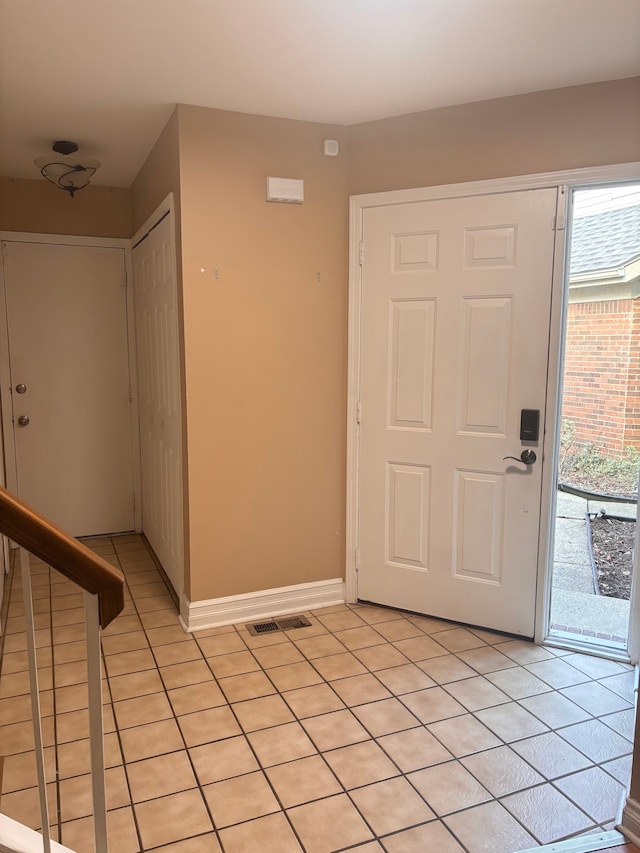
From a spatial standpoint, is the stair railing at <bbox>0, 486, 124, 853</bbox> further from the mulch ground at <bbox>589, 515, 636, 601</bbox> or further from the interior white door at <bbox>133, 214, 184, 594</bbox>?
the mulch ground at <bbox>589, 515, 636, 601</bbox>

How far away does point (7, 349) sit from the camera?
4035 mm

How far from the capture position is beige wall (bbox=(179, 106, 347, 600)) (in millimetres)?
2891

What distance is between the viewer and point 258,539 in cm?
315

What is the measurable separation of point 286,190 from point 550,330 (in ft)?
4.67

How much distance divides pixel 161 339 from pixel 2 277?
1.37 m

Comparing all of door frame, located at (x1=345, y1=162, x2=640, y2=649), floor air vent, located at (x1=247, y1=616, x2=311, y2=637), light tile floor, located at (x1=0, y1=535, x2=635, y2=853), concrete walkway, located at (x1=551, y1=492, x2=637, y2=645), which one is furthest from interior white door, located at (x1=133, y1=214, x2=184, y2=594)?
concrete walkway, located at (x1=551, y1=492, x2=637, y2=645)

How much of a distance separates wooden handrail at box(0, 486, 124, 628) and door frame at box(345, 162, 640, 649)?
2.25 metres

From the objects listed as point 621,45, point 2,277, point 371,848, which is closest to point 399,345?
point 621,45

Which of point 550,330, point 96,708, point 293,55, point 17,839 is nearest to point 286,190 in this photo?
point 293,55

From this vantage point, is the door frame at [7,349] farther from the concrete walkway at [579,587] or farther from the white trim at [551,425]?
the concrete walkway at [579,587]

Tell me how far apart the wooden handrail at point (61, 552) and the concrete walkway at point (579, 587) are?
2696 millimetres

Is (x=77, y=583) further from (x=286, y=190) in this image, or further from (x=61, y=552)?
(x=286, y=190)

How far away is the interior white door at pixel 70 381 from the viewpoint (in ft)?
13.4

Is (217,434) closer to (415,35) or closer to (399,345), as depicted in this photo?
(399,345)
